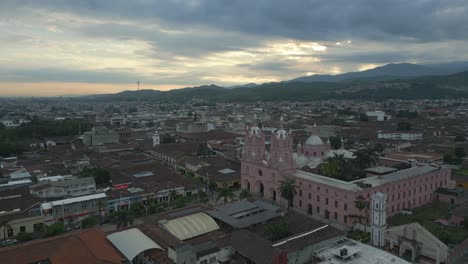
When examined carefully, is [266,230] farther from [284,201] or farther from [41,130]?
[41,130]

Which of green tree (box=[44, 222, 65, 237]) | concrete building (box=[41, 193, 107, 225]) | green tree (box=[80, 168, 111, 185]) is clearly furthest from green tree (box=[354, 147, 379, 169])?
green tree (box=[44, 222, 65, 237])

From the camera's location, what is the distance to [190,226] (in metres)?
39.0

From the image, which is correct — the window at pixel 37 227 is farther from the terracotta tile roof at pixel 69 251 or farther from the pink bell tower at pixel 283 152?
the pink bell tower at pixel 283 152

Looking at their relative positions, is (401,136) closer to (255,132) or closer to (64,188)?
(255,132)

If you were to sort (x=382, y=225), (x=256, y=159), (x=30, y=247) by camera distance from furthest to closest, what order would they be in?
(x=256, y=159), (x=382, y=225), (x=30, y=247)

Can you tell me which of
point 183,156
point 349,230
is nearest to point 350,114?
point 183,156

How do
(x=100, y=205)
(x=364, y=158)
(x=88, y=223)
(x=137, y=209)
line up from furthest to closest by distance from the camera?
1. (x=364, y=158)
2. (x=137, y=209)
3. (x=100, y=205)
4. (x=88, y=223)

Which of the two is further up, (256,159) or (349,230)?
(256,159)

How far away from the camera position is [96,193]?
50719 mm

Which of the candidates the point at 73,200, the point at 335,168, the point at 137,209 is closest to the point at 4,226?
the point at 73,200

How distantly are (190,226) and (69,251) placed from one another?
12.6 m

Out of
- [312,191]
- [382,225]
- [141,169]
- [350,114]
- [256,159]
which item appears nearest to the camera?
[382,225]

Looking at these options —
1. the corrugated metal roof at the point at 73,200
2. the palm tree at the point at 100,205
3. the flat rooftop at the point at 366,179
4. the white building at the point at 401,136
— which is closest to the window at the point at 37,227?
the corrugated metal roof at the point at 73,200

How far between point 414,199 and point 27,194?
54.2 meters
